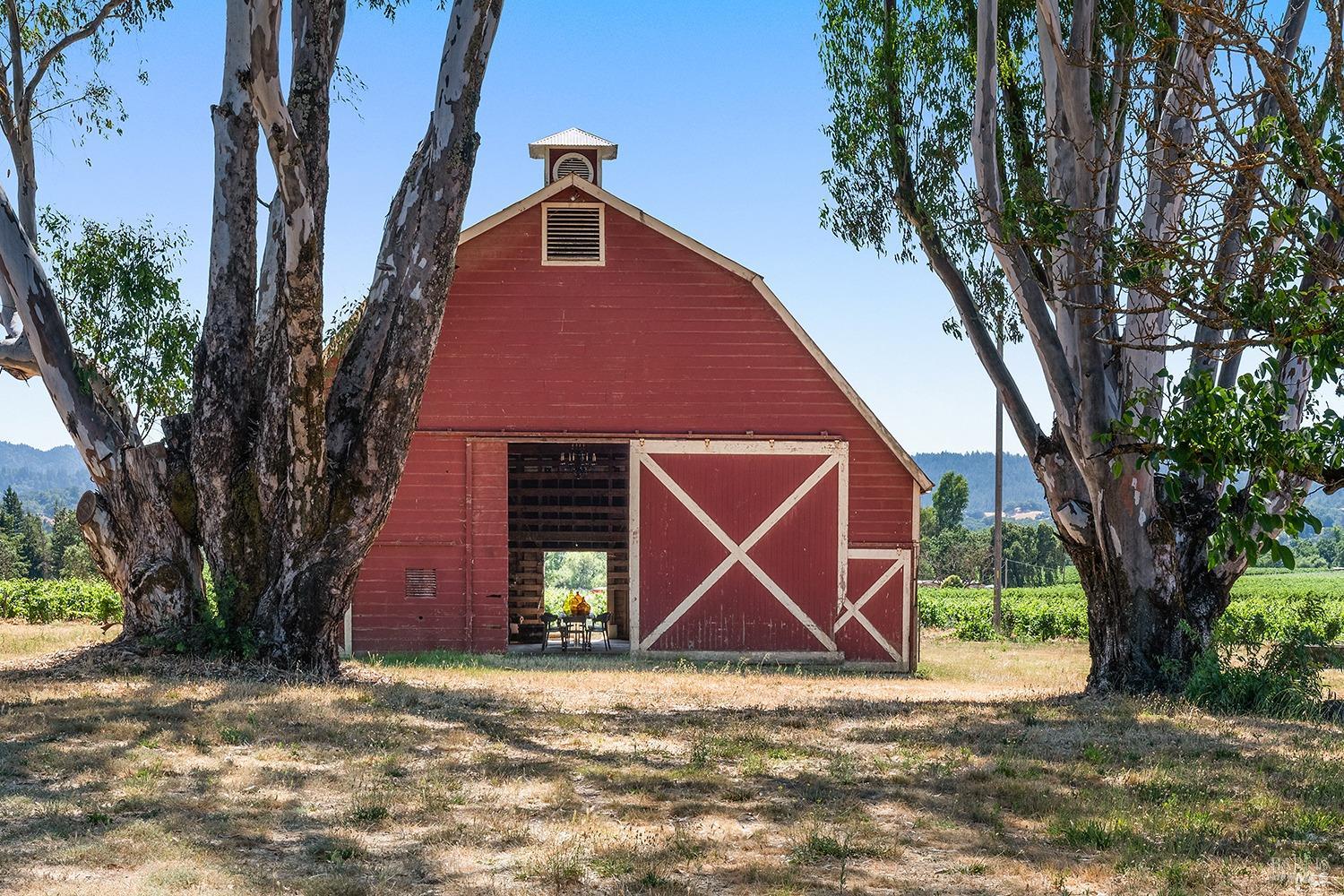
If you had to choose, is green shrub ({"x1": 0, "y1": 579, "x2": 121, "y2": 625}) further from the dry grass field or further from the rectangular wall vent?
the dry grass field

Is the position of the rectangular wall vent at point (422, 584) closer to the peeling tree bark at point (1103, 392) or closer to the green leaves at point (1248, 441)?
the peeling tree bark at point (1103, 392)

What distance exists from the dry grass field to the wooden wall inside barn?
7.67 m

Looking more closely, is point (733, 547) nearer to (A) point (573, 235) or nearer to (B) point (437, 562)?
(B) point (437, 562)

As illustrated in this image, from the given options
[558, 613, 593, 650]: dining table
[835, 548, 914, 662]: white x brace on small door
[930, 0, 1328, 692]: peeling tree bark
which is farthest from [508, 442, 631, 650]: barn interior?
[930, 0, 1328, 692]: peeling tree bark

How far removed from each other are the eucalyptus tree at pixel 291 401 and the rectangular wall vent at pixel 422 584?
22.5 feet

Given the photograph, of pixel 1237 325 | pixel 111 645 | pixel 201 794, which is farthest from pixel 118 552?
pixel 1237 325

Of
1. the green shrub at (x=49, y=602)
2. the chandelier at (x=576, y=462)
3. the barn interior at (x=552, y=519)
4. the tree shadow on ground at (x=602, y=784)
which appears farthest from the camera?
the green shrub at (x=49, y=602)

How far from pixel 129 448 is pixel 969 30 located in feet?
30.8

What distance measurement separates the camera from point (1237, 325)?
6.50m

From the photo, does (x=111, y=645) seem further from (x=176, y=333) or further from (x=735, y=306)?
(x=735, y=306)

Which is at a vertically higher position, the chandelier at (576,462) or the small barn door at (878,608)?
the chandelier at (576,462)

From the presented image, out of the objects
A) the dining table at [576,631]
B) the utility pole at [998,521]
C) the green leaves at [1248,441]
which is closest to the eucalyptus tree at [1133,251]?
the green leaves at [1248,441]

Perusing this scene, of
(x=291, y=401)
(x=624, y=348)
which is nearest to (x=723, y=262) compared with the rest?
(x=624, y=348)

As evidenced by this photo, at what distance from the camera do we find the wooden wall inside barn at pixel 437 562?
18.6 meters
